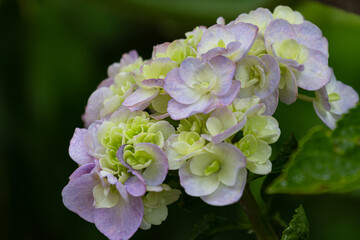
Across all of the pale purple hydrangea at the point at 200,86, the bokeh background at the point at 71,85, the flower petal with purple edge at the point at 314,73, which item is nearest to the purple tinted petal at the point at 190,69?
the pale purple hydrangea at the point at 200,86

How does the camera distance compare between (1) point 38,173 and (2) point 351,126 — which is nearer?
(2) point 351,126

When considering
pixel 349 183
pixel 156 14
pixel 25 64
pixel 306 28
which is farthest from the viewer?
pixel 25 64

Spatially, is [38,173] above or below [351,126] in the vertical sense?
below

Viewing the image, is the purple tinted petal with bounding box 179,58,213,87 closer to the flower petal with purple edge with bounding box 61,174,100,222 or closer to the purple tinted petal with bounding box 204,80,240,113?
the purple tinted petal with bounding box 204,80,240,113

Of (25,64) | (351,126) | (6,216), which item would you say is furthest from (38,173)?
(351,126)

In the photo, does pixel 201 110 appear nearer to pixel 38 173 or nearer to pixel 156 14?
pixel 156 14

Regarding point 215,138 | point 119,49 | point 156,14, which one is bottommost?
point 119,49

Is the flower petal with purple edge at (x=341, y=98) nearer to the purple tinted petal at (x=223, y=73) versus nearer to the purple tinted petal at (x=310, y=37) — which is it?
the purple tinted petal at (x=310, y=37)
